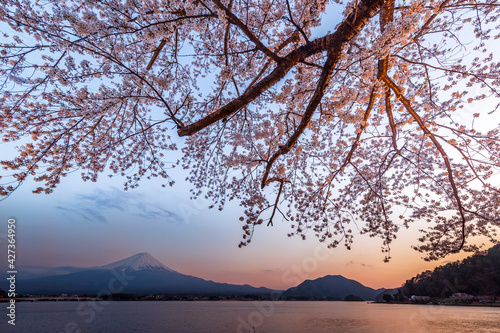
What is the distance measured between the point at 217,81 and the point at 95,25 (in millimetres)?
2688

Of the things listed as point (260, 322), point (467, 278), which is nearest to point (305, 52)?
point (260, 322)

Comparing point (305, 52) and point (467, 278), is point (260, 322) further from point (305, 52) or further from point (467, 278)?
point (467, 278)

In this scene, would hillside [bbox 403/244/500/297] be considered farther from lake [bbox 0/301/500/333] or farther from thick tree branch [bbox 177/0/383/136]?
thick tree branch [bbox 177/0/383/136]

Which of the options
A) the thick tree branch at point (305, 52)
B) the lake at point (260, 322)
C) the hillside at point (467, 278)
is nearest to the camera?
the thick tree branch at point (305, 52)

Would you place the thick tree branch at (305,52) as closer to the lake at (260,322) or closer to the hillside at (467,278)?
the lake at (260,322)

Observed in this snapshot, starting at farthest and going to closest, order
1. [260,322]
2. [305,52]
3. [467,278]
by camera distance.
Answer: [467,278] → [260,322] → [305,52]

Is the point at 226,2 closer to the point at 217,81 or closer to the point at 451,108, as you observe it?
the point at 217,81

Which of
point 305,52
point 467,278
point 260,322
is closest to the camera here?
point 305,52

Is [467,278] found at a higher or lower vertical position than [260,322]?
higher

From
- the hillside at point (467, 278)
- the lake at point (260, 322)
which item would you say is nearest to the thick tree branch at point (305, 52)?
the lake at point (260, 322)

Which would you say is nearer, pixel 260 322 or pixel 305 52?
pixel 305 52

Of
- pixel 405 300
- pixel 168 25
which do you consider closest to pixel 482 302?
pixel 405 300

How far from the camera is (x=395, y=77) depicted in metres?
4.29

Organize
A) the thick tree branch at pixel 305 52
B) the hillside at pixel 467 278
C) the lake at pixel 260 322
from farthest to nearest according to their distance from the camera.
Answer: the hillside at pixel 467 278 → the lake at pixel 260 322 → the thick tree branch at pixel 305 52
